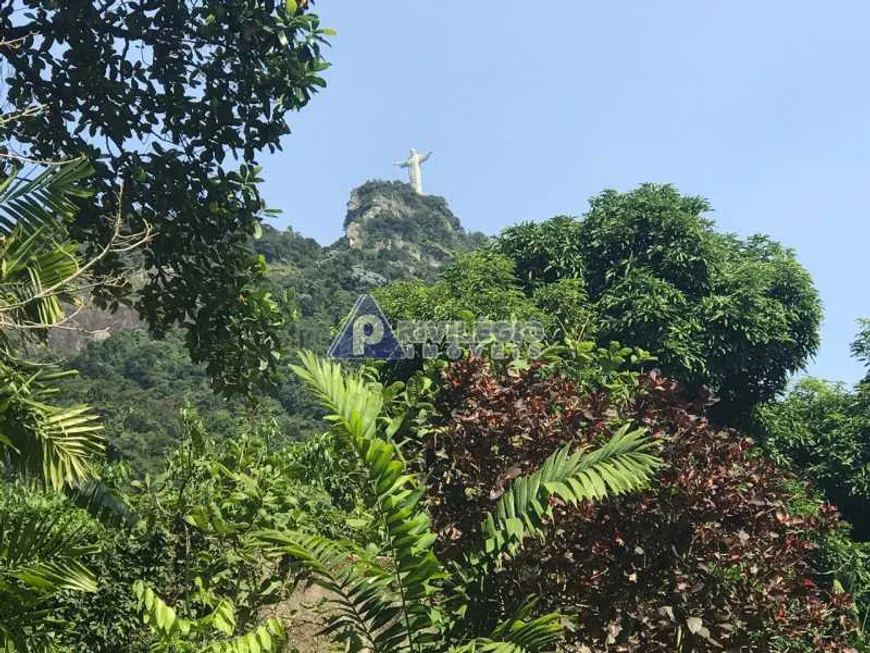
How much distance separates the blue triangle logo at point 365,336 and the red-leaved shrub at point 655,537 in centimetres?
692

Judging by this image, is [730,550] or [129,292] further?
[129,292]

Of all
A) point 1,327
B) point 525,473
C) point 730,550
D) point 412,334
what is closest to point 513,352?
point 525,473

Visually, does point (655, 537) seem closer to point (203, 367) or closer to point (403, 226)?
point (203, 367)

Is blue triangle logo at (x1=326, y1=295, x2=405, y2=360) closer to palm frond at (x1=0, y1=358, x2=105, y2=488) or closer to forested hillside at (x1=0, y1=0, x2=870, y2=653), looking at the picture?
forested hillside at (x1=0, y1=0, x2=870, y2=653)

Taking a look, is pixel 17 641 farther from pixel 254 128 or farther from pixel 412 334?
pixel 412 334

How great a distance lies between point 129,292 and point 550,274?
10.7m

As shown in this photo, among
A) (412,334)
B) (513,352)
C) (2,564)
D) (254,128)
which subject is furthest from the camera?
(412,334)

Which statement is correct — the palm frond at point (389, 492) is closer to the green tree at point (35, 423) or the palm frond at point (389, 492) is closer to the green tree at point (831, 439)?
the green tree at point (35, 423)

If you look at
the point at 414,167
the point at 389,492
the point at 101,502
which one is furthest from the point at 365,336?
the point at 414,167

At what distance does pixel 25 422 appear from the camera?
5555 millimetres

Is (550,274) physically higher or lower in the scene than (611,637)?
higher

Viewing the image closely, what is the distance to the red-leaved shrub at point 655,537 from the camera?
6027 millimetres

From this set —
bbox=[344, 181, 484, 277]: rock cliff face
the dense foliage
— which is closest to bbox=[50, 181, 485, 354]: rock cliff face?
bbox=[344, 181, 484, 277]: rock cliff face

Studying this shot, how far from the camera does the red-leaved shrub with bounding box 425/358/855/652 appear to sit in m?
6.03
